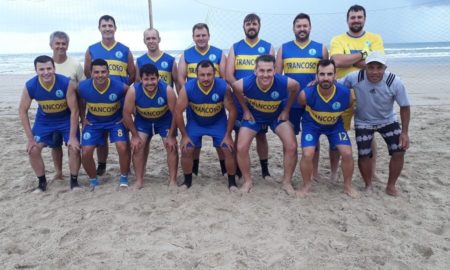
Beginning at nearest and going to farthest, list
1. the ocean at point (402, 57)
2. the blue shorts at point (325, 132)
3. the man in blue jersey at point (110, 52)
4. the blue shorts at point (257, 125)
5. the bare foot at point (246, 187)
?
the blue shorts at point (325, 132) → the bare foot at point (246, 187) → the blue shorts at point (257, 125) → the man in blue jersey at point (110, 52) → the ocean at point (402, 57)

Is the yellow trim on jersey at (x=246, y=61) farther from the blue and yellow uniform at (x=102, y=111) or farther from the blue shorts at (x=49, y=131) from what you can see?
the blue shorts at (x=49, y=131)

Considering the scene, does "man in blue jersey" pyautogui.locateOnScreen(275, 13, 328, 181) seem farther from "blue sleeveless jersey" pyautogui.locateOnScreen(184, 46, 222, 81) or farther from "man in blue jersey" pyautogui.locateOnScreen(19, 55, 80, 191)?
"man in blue jersey" pyautogui.locateOnScreen(19, 55, 80, 191)

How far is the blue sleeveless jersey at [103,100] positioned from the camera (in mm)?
4234

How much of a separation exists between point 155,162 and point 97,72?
173cm

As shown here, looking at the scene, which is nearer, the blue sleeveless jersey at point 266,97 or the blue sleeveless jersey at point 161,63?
the blue sleeveless jersey at point 266,97

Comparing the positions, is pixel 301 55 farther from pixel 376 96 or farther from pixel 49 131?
pixel 49 131

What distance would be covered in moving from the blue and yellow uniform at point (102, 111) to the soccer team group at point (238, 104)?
1 centimetres

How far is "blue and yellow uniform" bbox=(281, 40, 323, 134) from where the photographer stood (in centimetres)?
423

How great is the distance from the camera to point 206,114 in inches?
166

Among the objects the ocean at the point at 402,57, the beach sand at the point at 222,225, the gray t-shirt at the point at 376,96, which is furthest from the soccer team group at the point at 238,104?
the ocean at the point at 402,57

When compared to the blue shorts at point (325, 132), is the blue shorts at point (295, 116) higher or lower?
higher

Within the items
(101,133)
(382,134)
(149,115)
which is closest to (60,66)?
(101,133)

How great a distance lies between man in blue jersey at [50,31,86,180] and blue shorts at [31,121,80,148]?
5 cm

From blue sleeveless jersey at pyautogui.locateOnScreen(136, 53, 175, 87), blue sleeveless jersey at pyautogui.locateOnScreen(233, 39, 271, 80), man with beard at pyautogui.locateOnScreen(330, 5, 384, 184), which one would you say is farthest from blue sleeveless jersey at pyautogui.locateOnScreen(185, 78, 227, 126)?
man with beard at pyautogui.locateOnScreen(330, 5, 384, 184)
